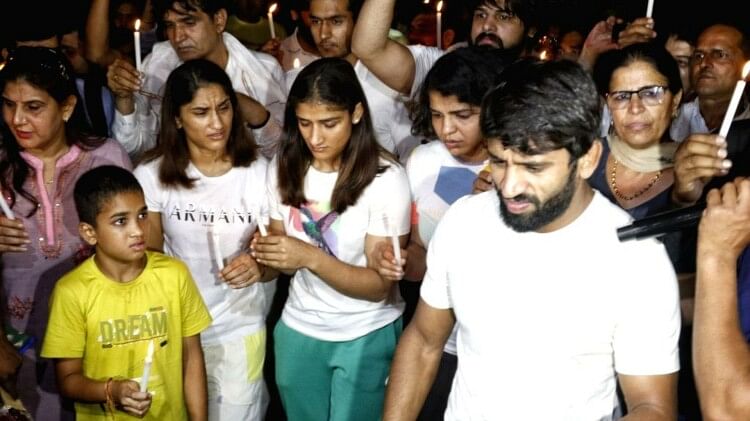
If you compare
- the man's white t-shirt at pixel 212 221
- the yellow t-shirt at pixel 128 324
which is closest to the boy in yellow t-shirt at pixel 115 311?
the yellow t-shirt at pixel 128 324

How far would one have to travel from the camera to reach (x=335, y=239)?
3238 millimetres

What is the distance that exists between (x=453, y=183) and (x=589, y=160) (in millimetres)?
1137

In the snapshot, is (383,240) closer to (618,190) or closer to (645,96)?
(618,190)

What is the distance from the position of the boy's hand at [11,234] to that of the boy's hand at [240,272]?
688 mm

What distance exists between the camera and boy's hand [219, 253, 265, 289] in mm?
3127

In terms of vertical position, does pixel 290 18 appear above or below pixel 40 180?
above

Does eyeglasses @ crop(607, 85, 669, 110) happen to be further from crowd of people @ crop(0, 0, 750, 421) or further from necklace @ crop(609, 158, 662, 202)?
necklace @ crop(609, 158, 662, 202)

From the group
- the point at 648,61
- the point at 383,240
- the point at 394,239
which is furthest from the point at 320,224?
the point at 648,61

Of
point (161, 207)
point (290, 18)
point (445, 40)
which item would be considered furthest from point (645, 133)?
point (290, 18)

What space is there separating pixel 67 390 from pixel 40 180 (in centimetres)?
85

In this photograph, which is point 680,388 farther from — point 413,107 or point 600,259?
point 413,107

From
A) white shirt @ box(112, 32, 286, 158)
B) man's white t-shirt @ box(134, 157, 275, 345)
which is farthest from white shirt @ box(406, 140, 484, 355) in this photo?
white shirt @ box(112, 32, 286, 158)

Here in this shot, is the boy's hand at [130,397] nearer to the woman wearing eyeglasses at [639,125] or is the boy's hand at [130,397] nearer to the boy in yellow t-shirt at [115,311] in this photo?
the boy in yellow t-shirt at [115,311]

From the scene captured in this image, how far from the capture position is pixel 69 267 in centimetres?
335
